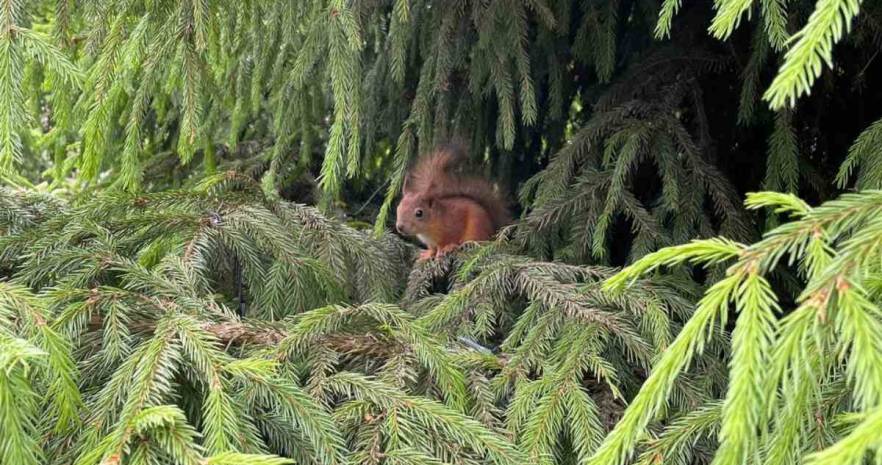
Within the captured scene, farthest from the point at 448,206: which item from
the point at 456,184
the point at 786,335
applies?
the point at 786,335

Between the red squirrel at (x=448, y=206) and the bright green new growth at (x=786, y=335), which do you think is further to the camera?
the red squirrel at (x=448, y=206)

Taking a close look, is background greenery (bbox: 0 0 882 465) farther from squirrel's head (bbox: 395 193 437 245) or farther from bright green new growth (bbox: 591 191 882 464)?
squirrel's head (bbox: 395 193 437 245)

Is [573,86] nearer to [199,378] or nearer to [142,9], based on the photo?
[142,9]

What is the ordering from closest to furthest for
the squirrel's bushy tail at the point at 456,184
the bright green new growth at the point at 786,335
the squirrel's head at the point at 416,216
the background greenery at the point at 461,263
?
the bright green new growth at the point at 786,335 → the background greenery at the point at 461,263 → the squirrel's bushy tail at the point at 456,184 → the squirrel's head at the point at 416,216

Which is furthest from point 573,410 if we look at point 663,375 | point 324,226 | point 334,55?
point 324,226

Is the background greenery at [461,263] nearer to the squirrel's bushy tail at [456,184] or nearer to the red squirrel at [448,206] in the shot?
the squirrel's bushy tail at [456,184]

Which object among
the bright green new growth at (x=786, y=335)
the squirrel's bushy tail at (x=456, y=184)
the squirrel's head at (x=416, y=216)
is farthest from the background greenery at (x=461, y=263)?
the squirrel's head at (x=416, y=216)

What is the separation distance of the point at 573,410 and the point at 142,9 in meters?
1.34

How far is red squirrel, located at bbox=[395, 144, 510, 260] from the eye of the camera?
3260mm

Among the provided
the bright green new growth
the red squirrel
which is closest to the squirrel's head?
the red squirrel

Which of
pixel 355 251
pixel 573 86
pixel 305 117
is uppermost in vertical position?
pixel 573 86

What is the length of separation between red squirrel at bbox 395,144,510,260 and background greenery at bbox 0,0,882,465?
0.31 m

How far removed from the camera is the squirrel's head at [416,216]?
347 cm

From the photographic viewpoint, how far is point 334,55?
5.52 feet
